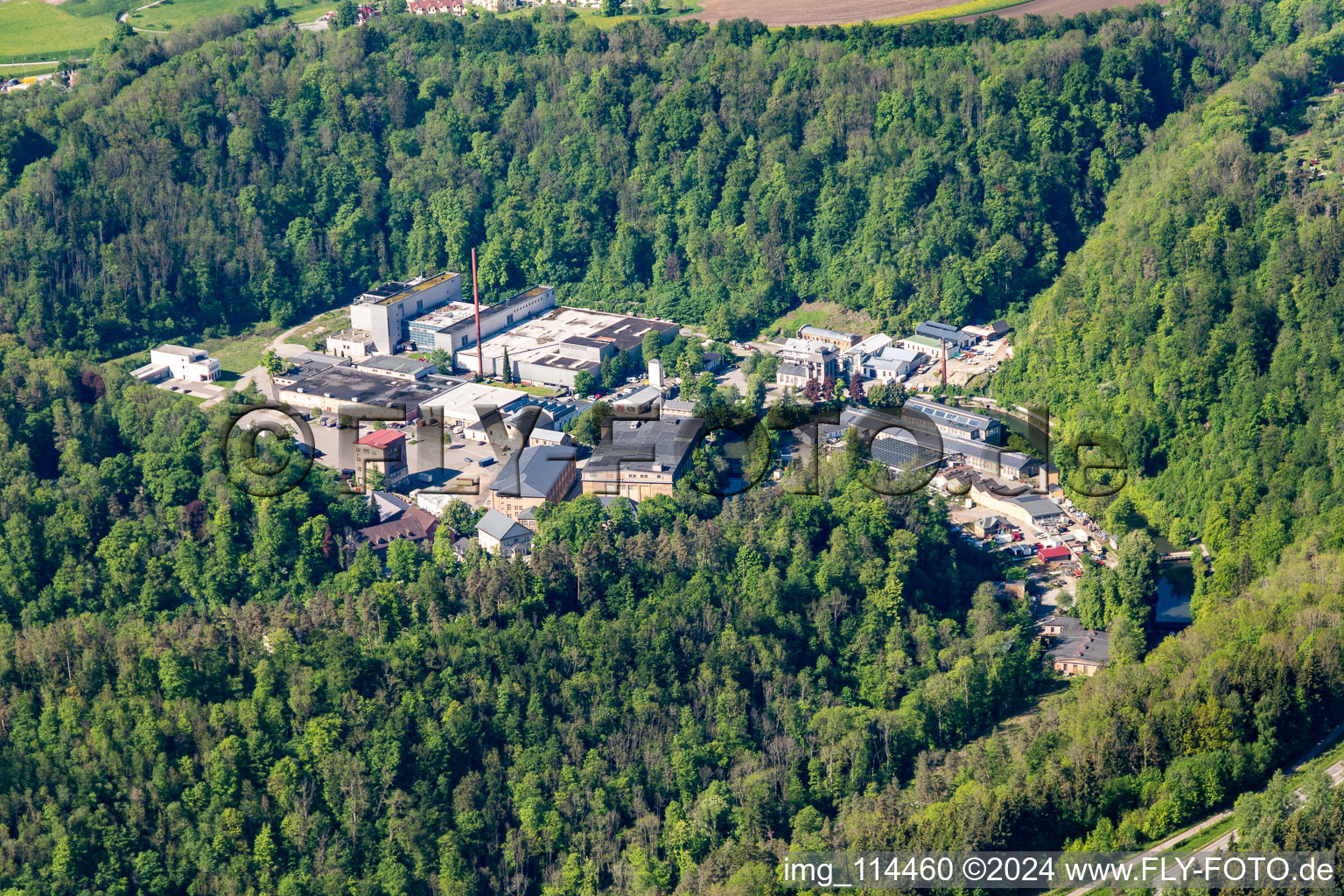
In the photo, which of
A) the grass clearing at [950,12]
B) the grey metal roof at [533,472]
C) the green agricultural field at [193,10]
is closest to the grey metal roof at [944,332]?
the grey metal roof at [533,472]

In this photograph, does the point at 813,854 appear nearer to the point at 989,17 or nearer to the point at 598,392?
the point at 598,392

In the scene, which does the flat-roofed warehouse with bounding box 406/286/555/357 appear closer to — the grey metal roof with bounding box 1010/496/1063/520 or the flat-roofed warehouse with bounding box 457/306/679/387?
the flat-roofed warehouse with bounding box 457/306/679/387

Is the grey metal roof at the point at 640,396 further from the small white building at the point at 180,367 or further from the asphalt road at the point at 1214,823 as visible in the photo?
the asphalt road at the point at 1214,823

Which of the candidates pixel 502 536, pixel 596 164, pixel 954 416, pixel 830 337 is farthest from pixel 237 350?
pixel 954 416

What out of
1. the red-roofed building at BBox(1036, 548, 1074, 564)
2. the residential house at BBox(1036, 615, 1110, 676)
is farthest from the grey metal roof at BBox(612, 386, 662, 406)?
the residential house at BBox(1036, 615, 1110, 676)

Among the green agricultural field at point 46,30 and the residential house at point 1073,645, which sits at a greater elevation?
the green agricultural field at point 46,30

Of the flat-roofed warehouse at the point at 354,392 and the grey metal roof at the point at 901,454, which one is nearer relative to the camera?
the grey metal roof at the point at 901,454
